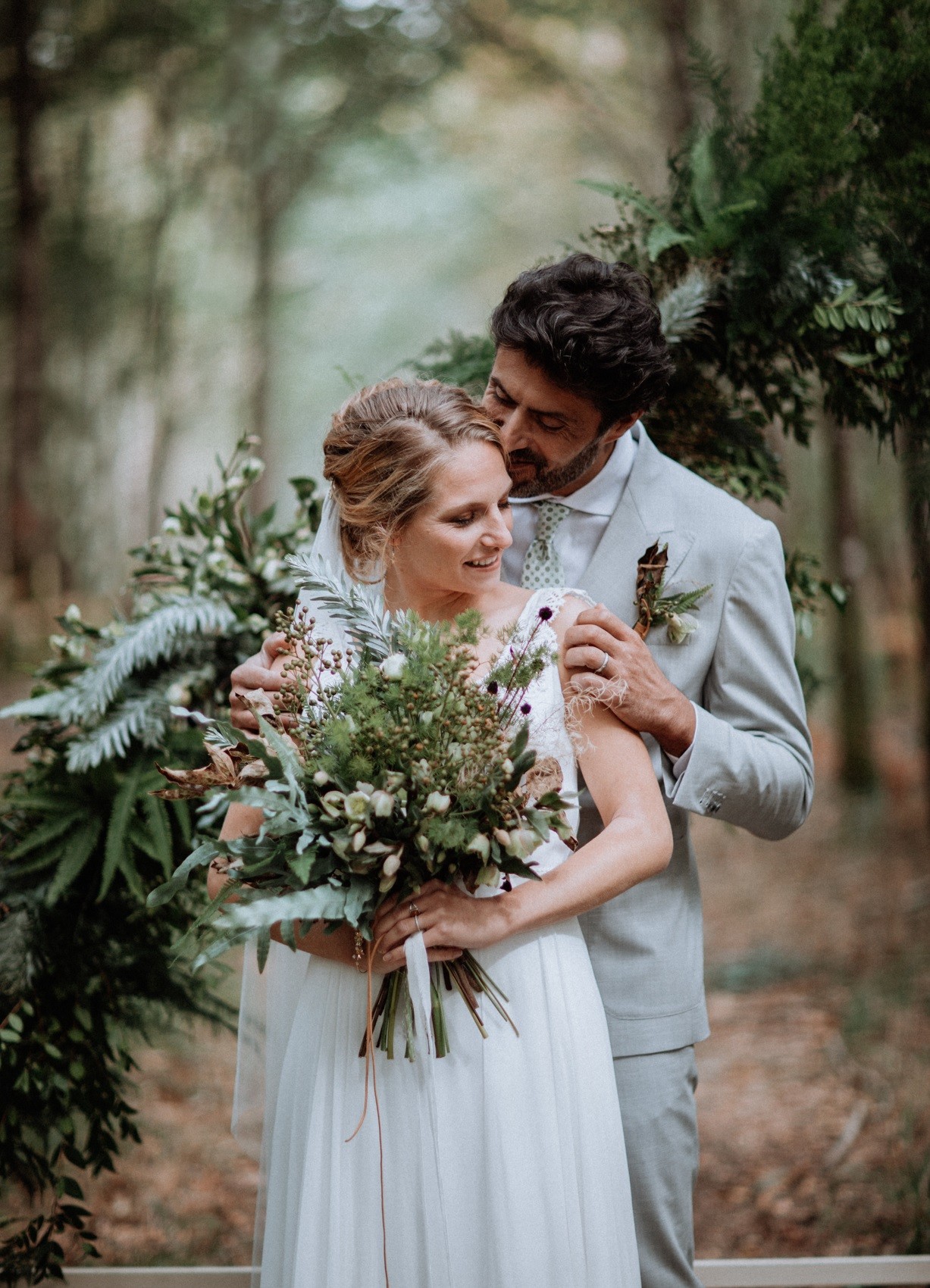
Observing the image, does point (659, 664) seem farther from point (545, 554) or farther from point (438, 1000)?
point (438, 1000)

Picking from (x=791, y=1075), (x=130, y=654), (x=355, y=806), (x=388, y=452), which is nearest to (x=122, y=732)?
(x=130, y=654)

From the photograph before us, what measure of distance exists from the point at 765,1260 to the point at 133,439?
6.30 m

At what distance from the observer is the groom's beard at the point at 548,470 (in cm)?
224

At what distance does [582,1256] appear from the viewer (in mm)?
1707

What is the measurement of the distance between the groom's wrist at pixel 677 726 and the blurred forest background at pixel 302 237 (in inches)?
209

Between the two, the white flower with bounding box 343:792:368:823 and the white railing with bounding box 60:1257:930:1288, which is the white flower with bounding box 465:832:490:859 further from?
the white railing with bounding box 60:1257:930:1288

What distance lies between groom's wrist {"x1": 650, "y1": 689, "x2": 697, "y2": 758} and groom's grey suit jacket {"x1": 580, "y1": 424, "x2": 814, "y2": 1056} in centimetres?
7

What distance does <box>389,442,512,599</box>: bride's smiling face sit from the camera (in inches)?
75.9

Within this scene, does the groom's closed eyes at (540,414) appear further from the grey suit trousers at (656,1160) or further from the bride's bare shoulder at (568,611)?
the grey suit trousers at (656,1160)

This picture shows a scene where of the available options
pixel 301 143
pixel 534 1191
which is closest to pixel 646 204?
pixel 534 1191

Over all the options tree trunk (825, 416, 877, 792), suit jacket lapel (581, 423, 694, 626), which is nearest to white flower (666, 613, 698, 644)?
suit jacket lapel (581, 423, 694, 626)

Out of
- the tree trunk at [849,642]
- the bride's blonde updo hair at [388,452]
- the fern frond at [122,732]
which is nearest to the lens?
the bride's blonde updo hair at [388,452]

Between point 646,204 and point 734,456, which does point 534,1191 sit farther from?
point 646,204

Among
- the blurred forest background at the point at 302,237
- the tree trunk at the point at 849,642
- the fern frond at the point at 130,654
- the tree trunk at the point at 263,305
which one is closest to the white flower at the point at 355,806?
the fern frond at the point at 130,654
